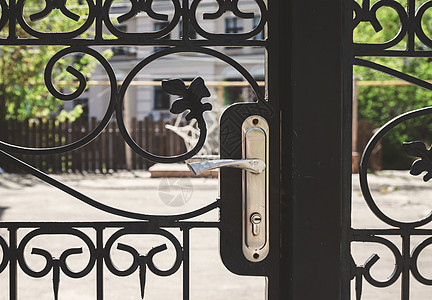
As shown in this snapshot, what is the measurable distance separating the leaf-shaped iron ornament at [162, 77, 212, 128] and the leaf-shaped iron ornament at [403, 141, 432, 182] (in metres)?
0.48

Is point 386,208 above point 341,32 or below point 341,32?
below

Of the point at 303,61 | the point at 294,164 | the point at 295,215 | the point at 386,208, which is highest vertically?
the point at 303,61

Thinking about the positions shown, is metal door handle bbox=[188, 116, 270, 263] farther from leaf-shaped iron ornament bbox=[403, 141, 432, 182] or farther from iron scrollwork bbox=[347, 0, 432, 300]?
leaf-shaped iron ornament bbox=[403, 141, 432, 182]

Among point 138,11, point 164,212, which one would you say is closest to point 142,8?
point 138,11

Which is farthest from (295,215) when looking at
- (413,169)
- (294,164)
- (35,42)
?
(35,42)

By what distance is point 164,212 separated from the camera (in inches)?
269

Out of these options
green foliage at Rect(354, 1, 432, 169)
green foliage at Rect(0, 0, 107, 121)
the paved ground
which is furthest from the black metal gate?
green foliage at Rect(354, 1, 432, 169)

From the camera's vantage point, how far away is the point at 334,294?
1.22 meters

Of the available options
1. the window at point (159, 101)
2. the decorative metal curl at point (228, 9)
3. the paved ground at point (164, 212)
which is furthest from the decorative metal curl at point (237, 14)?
the window at point (159, 101)

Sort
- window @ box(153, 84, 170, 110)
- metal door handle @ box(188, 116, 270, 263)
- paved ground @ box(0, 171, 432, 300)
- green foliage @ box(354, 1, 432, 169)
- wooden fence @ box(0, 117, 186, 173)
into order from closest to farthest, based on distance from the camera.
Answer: metal door handle @ box(188, 116, 270, 263), paved ground @ box(0, 171, 432, 300), wooden fence @ box(0, 117, 186, 173), green foliage @ box(354, 1, 432, 169), window @ box(153, 84, 170, 110)

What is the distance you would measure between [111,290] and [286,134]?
2.97 m

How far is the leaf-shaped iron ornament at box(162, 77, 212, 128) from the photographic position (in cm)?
121

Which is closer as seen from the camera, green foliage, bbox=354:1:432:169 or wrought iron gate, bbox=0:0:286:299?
wrought iron gate, bbox=0:0:286:299

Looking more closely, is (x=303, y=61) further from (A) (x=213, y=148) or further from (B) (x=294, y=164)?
(A) (x=213, y=148)
